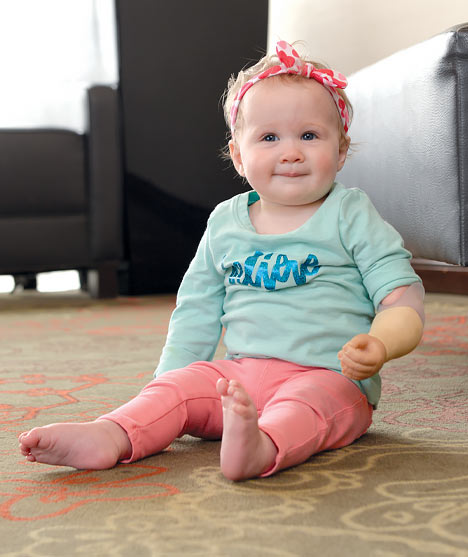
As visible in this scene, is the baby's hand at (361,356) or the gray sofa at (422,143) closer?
the baby's hand at (361,356)

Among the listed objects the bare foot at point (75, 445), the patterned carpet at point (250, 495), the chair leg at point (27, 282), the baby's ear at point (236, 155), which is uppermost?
the baby's ear at point (236, 155)

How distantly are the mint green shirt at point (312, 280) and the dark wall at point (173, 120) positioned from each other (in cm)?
171

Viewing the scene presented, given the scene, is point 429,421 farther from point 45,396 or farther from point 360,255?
point 45,396

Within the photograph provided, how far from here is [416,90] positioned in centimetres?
122

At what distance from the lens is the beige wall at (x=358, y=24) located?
2.45 metres

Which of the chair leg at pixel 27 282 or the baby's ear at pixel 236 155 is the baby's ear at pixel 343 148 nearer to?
the baby's ear at pixel 236 155

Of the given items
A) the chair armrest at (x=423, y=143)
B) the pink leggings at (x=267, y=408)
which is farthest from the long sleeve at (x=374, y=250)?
the chair armrest at (x=423, y=143)

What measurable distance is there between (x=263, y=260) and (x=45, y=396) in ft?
1.29

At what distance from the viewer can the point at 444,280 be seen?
2324 mm

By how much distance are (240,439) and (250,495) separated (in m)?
0.04

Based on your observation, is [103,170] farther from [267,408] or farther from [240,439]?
[240,439]

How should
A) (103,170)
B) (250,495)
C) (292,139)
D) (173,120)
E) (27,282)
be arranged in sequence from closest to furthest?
(250,495), (292,139), (103,170), (173,120), (27,282)

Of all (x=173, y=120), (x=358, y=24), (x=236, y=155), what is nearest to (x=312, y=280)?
(x=236, y=155)

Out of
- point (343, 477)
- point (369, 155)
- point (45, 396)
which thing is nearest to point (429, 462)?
point (343, 477)
